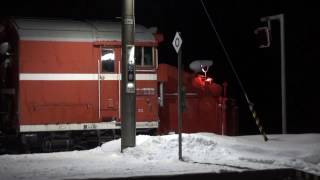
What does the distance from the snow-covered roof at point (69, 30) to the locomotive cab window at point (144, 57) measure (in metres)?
0.29

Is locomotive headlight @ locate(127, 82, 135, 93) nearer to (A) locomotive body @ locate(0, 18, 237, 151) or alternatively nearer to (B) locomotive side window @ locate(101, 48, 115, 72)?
(A) locomotive body @ locate(0, 18, 237, 151)

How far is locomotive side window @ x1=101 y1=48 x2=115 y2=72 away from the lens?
727 inches

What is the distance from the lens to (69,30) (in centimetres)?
1814

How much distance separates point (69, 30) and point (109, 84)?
2031 mm

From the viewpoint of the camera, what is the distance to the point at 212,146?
15844mm

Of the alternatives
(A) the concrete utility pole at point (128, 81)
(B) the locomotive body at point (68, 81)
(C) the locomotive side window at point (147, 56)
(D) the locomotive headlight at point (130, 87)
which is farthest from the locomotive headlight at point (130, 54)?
(C) the locomotive side window at point (147, 56)

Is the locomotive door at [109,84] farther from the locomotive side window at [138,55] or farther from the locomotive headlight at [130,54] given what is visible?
the locomotive headlight at [130,54]

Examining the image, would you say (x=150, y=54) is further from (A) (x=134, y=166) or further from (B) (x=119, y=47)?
(A) (x=134, y=166)

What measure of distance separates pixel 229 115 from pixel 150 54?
4237mm

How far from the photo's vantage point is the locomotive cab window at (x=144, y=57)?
19.0 metres

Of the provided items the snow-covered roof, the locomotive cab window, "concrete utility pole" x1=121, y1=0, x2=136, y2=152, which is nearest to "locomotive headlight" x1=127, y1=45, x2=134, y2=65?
"concrete utility pole" x1=121, y1=0, x2=136, y2=152

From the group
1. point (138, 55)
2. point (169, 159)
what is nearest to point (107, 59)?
point (138, 55)

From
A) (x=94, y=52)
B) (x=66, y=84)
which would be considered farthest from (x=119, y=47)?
(x=66, y=84)

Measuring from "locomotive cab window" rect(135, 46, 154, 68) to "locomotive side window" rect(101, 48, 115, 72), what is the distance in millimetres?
806
